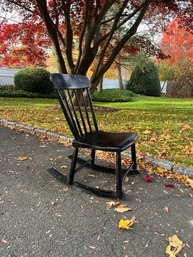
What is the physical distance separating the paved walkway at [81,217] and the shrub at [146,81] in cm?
1406

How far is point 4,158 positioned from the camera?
2.88 m

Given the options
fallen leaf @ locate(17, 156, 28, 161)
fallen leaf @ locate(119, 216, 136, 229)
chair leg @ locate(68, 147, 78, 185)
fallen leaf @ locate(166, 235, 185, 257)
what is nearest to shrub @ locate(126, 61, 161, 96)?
fallen leaf @ locate(17, 156, 28, 161)

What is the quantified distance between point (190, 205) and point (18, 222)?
1.24 m

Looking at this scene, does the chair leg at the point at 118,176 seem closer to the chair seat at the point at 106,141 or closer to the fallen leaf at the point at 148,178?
the chair seat at the point at 106,141

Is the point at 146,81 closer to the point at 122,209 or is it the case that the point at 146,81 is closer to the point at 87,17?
the point at 87,17

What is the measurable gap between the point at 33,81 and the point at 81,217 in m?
9.93

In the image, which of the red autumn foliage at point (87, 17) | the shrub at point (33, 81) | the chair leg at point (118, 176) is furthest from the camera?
the shrub at point (33, 81)

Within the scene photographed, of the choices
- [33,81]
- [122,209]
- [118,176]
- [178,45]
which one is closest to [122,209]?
[122,209]

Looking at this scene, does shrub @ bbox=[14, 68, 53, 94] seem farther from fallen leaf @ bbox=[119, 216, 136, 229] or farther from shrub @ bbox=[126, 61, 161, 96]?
fallen leaf @ bbox=[119, 216, 136, 229]

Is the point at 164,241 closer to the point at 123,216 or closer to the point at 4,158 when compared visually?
the point at 123,216

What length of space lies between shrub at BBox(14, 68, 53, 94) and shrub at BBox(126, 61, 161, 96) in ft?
21.9

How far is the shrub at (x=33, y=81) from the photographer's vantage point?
11016 mm

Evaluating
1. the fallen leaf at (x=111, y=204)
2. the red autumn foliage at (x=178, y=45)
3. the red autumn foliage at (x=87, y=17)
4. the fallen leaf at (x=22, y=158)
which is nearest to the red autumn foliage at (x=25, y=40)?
the red autumn foliage at (x=87, y=17)

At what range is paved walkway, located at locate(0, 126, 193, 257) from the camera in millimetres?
1425
